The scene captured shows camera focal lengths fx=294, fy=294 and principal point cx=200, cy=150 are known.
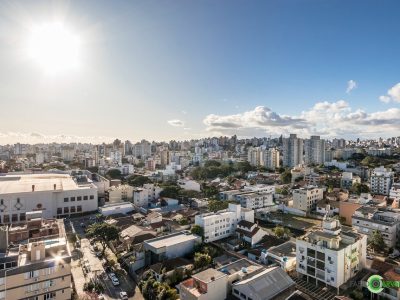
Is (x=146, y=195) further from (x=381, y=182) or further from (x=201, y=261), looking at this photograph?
(x=381, y=182)

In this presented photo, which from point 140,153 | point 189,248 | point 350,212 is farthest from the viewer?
point 140,153

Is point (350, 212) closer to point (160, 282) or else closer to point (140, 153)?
point (160, 282)

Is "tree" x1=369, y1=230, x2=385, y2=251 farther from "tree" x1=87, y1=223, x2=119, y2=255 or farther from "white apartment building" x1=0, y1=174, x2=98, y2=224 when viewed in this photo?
"white apartment building" x1=0, y1=174, x2=98, y2=224

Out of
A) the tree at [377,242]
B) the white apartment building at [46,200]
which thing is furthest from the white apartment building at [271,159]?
the tree at [377,242]

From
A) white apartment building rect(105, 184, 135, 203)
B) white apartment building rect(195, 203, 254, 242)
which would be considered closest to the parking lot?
white apartment building rect(195, 203, 254, 242)

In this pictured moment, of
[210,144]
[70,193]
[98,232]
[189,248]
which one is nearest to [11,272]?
[98,232]
